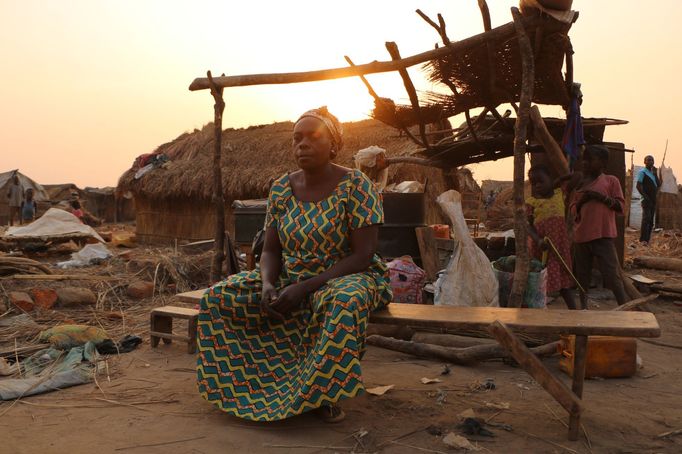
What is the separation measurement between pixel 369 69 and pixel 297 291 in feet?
10.5

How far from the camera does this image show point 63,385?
12.0 ft

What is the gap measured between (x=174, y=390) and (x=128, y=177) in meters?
16.0

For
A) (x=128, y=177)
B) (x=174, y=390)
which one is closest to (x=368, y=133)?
(x=128, y=177)

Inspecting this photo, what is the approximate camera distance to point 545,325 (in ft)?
8.93

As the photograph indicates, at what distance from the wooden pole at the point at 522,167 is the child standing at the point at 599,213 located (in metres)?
1.12

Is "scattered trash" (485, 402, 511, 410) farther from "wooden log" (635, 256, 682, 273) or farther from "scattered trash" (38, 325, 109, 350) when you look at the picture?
"wooden log" (635, 256, 682, 273)

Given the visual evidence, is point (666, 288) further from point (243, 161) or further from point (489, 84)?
point (243, 161)

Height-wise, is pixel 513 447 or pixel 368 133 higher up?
pixel 368 133

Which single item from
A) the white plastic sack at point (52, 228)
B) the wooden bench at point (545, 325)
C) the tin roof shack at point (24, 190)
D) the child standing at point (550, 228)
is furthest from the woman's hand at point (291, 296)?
the tin roof shack at point (24, 190)

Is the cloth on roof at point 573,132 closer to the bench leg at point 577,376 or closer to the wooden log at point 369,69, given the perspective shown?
the wooden log at point 369,69

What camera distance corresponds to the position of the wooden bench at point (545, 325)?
8.71ft

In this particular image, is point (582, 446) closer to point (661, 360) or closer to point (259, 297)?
point (259, 297)

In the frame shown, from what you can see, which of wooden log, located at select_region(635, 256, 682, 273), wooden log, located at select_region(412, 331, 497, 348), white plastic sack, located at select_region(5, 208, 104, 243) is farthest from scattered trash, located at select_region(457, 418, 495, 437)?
white plastic sack, located at select_region(5, 208, 104, 243)

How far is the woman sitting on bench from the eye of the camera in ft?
9.65
